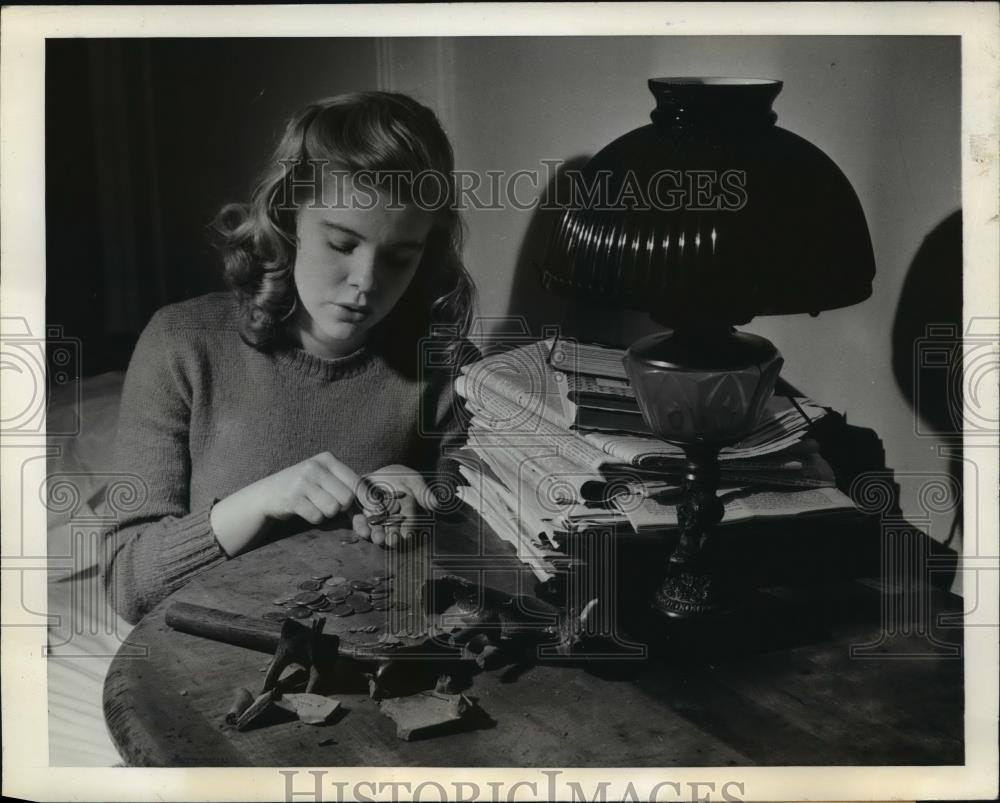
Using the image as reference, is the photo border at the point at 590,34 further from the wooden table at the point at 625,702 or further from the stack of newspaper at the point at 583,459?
the stack of newspaper at the point at 583,459

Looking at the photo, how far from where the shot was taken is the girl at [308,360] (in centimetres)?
140

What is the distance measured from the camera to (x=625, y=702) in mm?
1278

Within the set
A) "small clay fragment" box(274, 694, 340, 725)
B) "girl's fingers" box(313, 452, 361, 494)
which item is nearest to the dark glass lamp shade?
"girl's fingers" box(313, 452, 361, 494)

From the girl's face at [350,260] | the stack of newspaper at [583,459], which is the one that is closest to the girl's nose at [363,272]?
the girl's face at [350,260]

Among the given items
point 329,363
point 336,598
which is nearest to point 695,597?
point 336,598

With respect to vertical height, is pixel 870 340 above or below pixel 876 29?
below

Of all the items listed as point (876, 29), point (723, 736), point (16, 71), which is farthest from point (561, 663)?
point (16, 71)

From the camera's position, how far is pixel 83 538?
1.47m

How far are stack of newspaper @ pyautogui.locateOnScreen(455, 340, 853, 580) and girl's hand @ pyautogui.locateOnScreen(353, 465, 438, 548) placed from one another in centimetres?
6

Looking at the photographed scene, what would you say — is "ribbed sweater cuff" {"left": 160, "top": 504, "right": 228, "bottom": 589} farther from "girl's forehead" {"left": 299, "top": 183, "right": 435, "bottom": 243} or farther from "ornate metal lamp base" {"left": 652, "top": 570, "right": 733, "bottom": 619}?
"ornate metal lamp base" {"left": 652, "top": 570, "right": 733, "bottom": 619}

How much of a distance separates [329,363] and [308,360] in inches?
1.1

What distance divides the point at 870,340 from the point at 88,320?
106cm

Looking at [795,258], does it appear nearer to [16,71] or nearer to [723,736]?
[723,736]

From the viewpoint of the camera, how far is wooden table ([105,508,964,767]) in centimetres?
124
